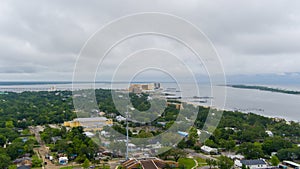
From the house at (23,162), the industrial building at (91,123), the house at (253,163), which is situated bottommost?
the house at (23,162)

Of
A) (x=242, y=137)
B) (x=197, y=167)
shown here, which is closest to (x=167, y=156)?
(x=197, y=167)

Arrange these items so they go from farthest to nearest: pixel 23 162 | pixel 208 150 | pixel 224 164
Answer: pixel 208 150, pixel 23 162, pixel 224 164

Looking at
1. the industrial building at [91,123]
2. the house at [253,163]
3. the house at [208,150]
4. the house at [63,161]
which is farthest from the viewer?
the industrial building at [91,123]

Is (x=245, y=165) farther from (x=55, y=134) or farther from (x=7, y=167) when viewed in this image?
(x=55, y=134)

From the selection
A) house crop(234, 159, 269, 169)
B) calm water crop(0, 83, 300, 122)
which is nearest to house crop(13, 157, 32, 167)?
calm water crop(0, 83, 300, 122)

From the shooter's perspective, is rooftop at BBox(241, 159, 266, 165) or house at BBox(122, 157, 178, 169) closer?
house at BBox(122, 157, 178, 169)

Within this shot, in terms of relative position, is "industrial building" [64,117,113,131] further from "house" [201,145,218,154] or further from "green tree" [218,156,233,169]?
"green tree" [218,156,233,169]

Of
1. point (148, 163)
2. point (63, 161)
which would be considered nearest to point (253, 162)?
point (148, 163)

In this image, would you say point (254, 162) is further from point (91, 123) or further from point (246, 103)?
point (246, 103)

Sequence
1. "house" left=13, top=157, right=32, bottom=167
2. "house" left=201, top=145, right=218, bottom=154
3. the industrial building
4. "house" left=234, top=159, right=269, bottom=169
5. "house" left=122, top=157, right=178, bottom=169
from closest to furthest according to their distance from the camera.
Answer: "house" left=122, top=157, right=178, bottom=169 → "house" left=234, top=159, right=269, bottom=169 → "house" left=13, top=157, right=32, bottom=167 → "house" left=201, top=145, right=218, bottom=154 → the industrial building

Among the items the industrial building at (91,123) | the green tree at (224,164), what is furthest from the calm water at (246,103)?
the industrial building at (91,123)

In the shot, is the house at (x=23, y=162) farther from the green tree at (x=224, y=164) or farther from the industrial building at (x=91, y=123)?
the green tree at (x=224, y=164)
